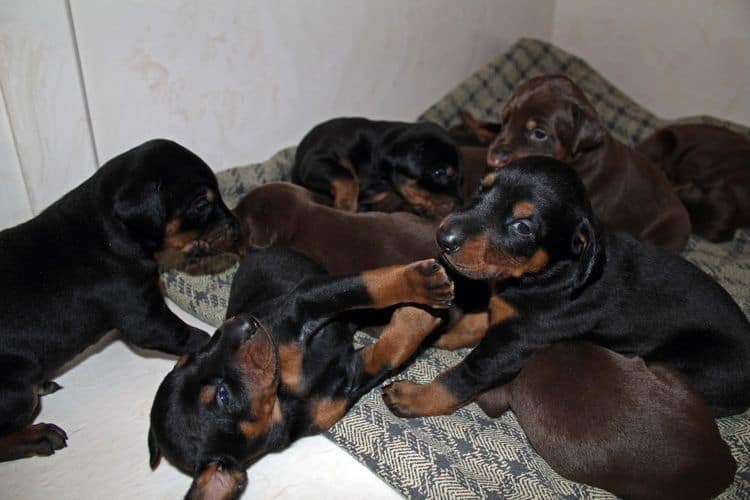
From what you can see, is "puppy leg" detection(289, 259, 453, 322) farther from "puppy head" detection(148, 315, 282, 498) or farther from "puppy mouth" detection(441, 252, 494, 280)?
"puppy head" detection(148, 315, 282, 498)

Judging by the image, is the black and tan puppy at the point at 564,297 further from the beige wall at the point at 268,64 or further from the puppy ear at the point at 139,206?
the beige wall at the point at 268,64

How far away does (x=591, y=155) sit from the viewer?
15.1ft

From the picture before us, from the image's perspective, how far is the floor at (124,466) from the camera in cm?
327

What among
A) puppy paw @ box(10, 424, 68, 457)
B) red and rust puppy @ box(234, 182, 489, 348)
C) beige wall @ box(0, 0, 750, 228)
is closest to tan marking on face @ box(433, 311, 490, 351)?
red and rust puppy @ box(234, 182, 489, 348)

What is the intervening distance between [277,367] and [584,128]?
246cm

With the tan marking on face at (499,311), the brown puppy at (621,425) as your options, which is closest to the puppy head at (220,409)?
the tan marking on face at (499,311)

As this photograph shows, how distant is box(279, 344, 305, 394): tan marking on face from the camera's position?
3.15m

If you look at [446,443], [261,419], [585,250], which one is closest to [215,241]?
[261,419]

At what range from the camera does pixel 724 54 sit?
6418mm

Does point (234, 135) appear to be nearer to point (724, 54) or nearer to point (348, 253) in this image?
point (348, 253)

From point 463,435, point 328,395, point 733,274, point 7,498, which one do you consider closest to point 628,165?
point 733,274

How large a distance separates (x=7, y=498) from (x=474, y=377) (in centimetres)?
218

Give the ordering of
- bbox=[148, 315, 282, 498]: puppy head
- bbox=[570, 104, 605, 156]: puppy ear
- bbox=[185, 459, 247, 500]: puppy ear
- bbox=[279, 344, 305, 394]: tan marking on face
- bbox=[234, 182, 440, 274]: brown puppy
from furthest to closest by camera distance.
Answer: bbox=[570, 104, 605, 156]: puppy ear, bbox=[234, 182, 440, 274]: brown puppy, bbox=[279, 344, 305, 394]: tan marking on face, bbox=[148, 315, 282, 498]: puppy head, bbox=[185, 459, 247, 500]: puppy ear

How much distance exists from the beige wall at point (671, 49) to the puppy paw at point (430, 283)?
4832 millimetres
